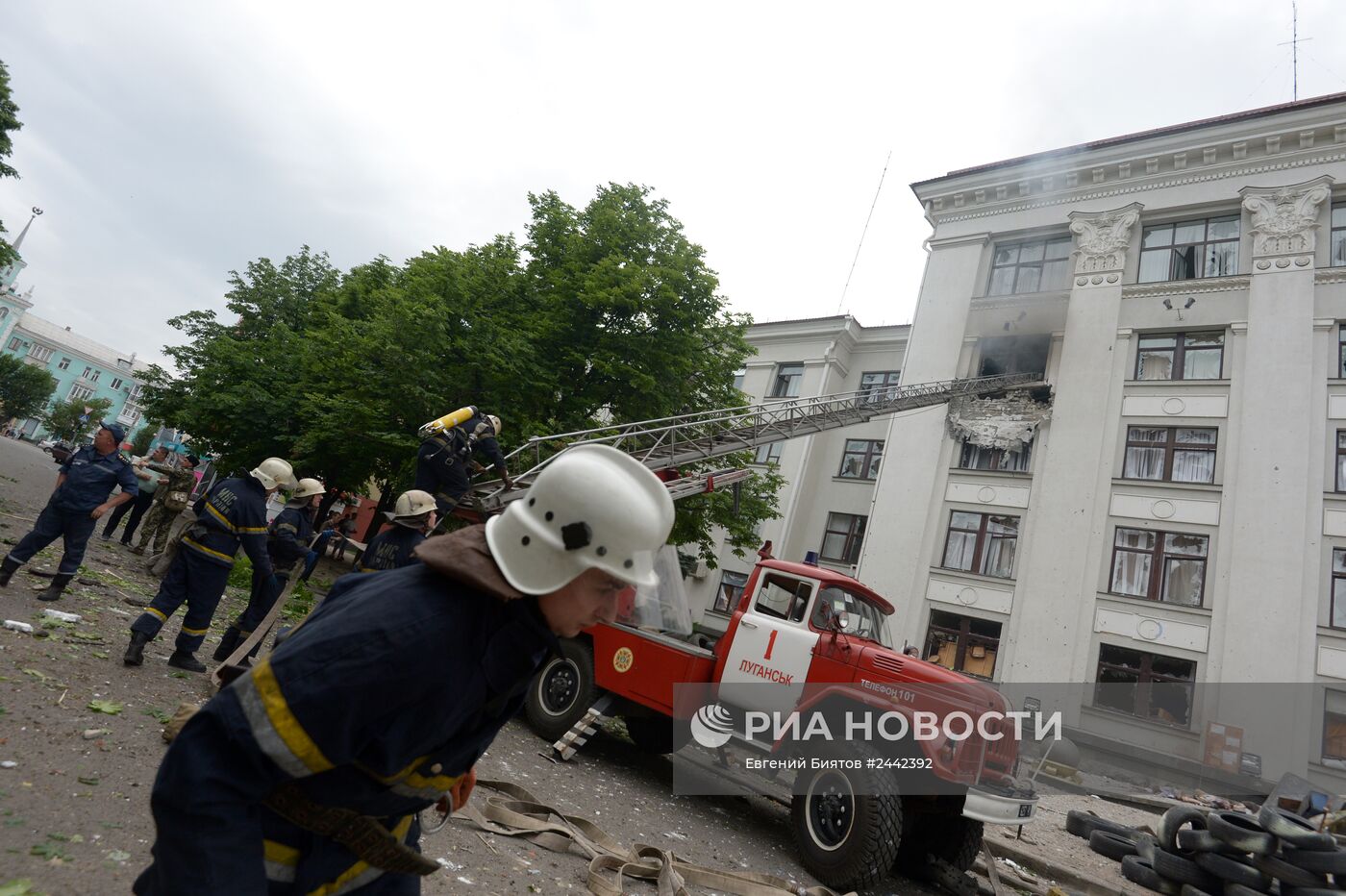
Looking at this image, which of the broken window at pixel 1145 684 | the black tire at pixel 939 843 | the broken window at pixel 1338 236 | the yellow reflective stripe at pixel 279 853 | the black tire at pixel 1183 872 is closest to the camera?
the yellow reflective stripe at pixel 279 853

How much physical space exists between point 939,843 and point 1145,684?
12970 mm

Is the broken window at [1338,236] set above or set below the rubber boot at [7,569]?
above

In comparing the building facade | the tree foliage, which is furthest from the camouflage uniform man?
Answer: the building facade

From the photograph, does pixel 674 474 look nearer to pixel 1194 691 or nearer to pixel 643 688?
pixel 643 688

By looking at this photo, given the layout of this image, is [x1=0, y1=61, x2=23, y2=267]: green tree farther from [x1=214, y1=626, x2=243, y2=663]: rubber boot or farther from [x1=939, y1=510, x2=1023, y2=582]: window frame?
[x1=939, y1=510, x2=1023, y2=582]: window frame

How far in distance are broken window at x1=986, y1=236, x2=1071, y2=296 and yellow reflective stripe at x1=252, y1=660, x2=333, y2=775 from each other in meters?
24.1

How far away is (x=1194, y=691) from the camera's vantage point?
15523mm

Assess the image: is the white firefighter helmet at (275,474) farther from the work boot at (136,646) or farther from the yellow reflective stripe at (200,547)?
the work boot at (136,646)

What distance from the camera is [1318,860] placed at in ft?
20.3

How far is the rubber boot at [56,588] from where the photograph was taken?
6.92 m

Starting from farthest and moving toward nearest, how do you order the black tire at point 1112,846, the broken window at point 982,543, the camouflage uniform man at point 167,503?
the broken window at point 982,543
the camouflage uniform man at point 167,503
the black tire at point 1112,846

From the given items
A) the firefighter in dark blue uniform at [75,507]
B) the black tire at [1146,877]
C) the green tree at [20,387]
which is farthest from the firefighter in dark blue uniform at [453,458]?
the green tree at [20,387]

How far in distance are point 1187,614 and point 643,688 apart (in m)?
15.4

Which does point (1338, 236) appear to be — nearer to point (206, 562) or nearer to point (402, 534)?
point (402, 534)
